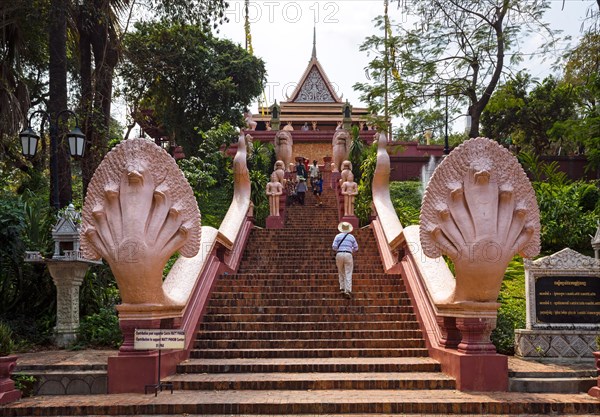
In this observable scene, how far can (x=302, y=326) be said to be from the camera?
9.16 m

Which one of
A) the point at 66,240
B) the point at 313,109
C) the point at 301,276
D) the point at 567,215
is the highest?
the point at 313,109

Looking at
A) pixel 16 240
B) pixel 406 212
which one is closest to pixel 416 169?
pixel 406 212

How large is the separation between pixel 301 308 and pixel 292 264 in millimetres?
2339

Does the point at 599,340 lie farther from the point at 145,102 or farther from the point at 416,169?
the point at 416,169

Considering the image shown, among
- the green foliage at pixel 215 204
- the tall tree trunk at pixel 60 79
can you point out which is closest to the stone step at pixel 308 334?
the tall tree trunk at pixel 60 79

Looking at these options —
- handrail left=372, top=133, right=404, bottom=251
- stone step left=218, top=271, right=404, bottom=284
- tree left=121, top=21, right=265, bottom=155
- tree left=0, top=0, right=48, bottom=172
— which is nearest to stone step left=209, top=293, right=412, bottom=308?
stone step left=218, top=271, right=404, bottom=284

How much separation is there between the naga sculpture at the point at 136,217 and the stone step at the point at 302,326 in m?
1.85

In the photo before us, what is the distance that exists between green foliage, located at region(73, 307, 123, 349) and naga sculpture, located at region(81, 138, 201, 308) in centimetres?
199

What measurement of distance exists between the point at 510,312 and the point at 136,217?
18.5 ft

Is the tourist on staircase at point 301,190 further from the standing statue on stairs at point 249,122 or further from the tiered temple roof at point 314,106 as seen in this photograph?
the tiered temple roof at point 314,106

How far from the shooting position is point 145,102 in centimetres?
1817

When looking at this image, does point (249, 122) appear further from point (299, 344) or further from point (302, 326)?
point (299, 344)

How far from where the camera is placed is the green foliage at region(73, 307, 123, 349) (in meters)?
8.99

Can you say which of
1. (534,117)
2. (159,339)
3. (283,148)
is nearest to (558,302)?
(159,339)
